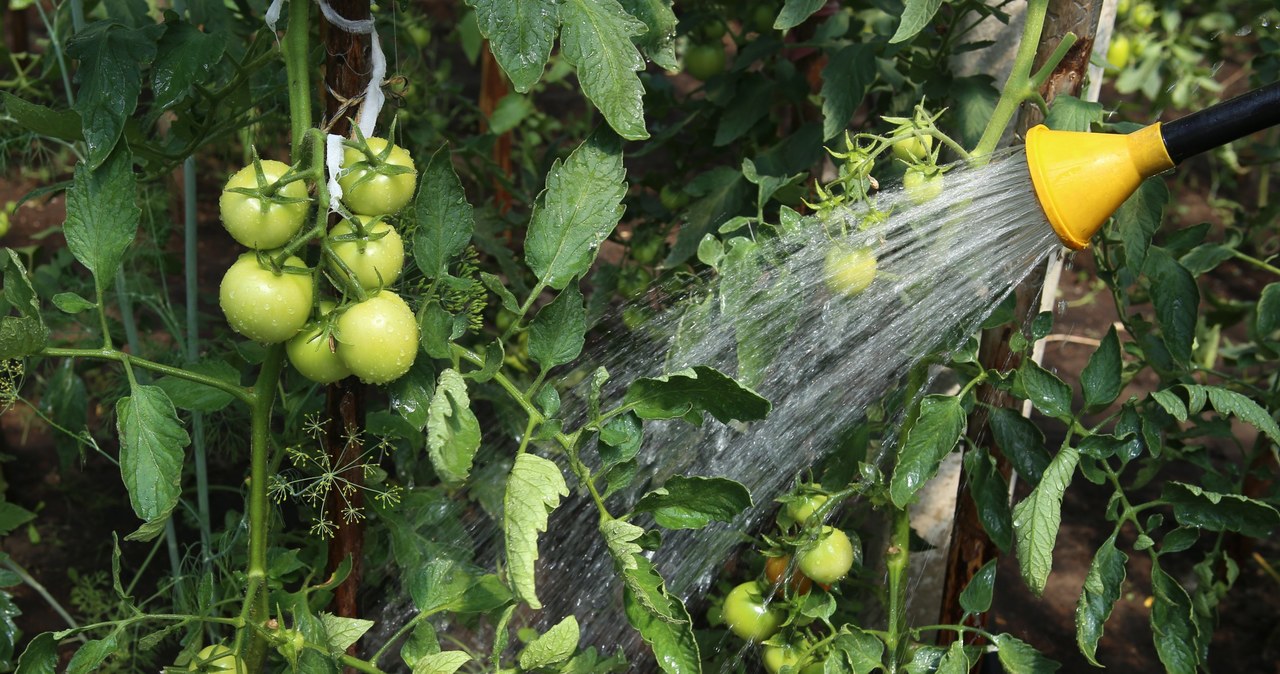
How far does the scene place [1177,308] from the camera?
1.16 m

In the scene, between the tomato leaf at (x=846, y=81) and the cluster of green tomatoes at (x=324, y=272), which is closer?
the cluster of green tomatoes at (x=324, y=272)

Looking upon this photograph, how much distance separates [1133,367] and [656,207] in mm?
660

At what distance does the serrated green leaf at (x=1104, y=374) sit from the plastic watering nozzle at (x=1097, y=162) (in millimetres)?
128

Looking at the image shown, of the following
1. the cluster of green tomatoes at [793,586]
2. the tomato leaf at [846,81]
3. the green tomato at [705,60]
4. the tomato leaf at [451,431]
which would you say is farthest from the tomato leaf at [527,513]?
the green tomato at [705,60]

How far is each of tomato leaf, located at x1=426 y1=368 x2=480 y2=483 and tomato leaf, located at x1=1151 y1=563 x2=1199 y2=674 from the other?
0.61m

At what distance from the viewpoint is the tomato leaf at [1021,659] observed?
40.8 inches

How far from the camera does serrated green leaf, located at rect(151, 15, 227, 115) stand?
925 mm

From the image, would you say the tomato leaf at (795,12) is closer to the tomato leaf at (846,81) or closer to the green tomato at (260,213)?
the tomato leaf at (846,81)

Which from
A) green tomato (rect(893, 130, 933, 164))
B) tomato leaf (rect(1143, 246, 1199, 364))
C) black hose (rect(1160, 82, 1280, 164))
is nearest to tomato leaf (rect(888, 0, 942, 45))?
green tomato (rect(893, 130, 933, 164))

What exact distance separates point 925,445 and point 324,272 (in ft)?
1.60

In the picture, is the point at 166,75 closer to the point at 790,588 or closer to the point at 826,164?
the point at 790,588

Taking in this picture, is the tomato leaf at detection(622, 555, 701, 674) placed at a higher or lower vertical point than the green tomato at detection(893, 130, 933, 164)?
lower

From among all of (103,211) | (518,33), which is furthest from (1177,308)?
(103,211)

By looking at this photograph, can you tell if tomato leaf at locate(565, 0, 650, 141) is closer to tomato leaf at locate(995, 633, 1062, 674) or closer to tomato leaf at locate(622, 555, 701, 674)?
tomato leaf at locate(622, 555, 701, 674)
